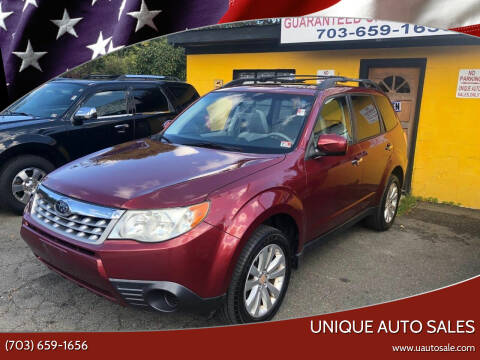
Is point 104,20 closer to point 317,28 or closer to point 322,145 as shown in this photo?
point 322,145

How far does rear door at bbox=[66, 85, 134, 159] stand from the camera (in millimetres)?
5930

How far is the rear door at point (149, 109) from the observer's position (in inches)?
264

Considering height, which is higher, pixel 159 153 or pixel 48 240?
pixel 159 153

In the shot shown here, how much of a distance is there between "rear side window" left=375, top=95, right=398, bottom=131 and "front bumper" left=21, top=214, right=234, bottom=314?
10.6 ft

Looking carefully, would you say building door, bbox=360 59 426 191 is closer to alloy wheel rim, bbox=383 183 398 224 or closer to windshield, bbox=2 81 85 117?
alloy wheel rim, bbox=383 183 398 224

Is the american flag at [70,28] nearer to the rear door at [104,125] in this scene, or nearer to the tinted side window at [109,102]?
the rear door at [104,125]

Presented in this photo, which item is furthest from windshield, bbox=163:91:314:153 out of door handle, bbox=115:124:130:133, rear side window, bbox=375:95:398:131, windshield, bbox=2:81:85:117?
windshield, bbox=2:81:85:117

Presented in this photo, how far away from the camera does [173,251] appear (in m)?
2.52

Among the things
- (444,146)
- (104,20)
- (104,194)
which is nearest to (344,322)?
(104,194)

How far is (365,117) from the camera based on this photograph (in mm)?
4605

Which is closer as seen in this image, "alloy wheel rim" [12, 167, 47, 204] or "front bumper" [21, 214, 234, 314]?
"front bumper" [21, 214, 234, 314]

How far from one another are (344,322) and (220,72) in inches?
303

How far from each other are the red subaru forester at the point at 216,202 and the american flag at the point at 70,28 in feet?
2.59

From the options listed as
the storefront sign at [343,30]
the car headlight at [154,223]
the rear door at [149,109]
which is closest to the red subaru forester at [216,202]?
the car headlight at [154,223]
